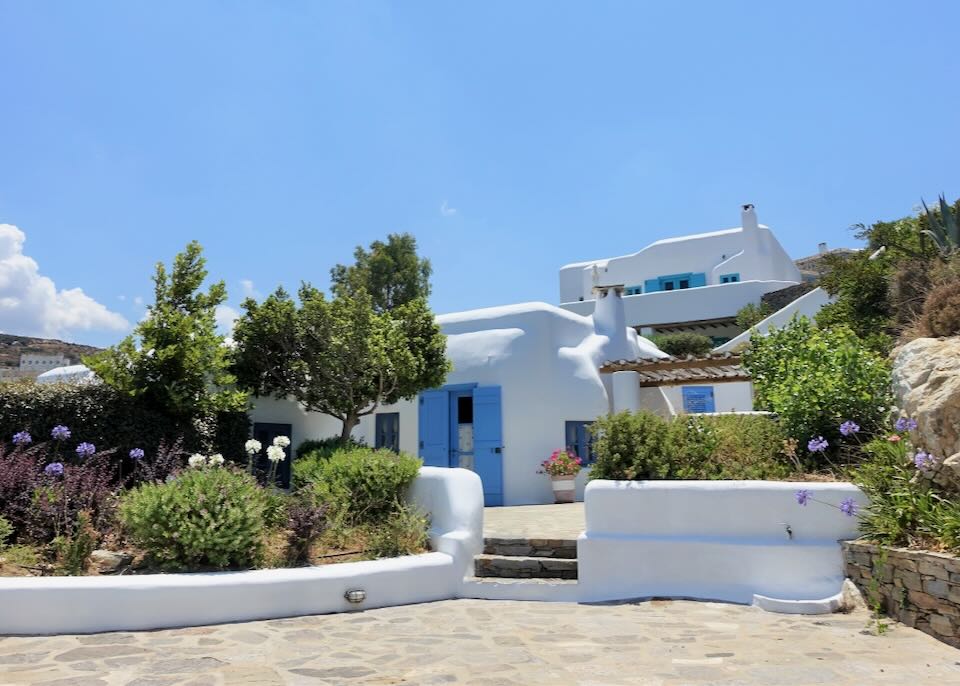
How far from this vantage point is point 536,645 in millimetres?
5145

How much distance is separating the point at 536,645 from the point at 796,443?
4.38m

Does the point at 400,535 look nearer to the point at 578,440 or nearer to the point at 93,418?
the point at 93,418

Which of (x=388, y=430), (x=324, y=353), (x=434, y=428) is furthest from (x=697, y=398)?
(x=324, y=353)

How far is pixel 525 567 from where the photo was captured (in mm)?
7434

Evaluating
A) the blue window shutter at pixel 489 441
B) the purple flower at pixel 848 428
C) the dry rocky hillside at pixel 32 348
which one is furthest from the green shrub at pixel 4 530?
the dry rocky hillside at pixel 32 348

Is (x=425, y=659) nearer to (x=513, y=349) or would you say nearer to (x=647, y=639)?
(x=647, y=639)

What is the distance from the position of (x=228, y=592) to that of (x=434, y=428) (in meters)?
8.02

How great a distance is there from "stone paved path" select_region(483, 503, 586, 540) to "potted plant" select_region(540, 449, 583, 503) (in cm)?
36

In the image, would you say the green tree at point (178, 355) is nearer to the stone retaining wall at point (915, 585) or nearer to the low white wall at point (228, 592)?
the low white wall at point (228, 592)

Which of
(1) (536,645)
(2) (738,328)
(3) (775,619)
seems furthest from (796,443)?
(2) (738,328)

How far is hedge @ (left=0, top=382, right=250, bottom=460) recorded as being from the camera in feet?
27.0

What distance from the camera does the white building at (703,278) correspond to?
27766 mm

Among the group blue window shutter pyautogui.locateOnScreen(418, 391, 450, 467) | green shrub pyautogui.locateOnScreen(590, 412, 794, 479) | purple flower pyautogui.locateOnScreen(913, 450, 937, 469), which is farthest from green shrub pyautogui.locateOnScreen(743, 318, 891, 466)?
blue window shutter pyautogui.locateOnScreen(418, 391, 450, 467)

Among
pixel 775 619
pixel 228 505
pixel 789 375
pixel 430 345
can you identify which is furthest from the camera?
pixel 430 345
